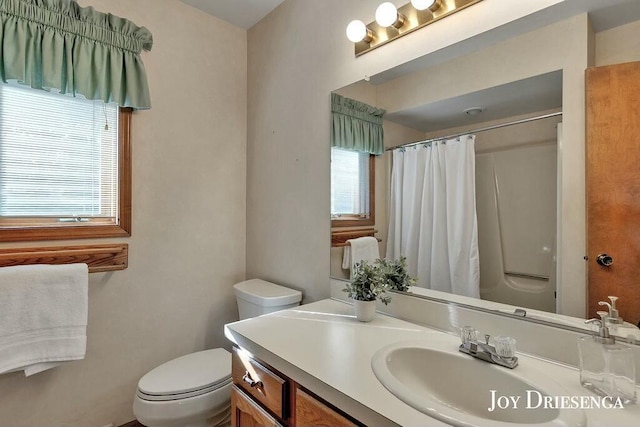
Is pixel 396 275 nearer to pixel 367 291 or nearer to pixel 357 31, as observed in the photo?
pixel 367 291

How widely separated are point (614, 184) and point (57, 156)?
2.20 metres

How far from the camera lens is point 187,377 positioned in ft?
4.81

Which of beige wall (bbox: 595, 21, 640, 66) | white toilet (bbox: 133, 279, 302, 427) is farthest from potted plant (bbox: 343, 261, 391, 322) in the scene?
beige wall (bbox: 595, 21, 640, 66)

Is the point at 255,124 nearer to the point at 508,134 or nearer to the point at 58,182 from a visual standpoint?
the point at 58,182

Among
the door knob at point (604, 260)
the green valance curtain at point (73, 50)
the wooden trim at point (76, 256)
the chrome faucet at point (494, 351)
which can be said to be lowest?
the chrome faucet at point (494, 351)

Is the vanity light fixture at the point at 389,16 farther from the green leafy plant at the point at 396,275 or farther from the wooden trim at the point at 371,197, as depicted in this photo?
the green leafy plant at the point at 396,275

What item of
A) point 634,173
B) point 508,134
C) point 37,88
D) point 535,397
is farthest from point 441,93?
point 37,88

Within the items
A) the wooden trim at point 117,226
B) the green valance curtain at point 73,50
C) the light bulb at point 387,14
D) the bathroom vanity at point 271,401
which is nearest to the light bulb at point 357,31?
the light bulb at point 387,14

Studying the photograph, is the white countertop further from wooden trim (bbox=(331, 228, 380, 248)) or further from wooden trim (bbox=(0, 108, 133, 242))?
wooden trim (bbox=(0, 108, 133, 242))

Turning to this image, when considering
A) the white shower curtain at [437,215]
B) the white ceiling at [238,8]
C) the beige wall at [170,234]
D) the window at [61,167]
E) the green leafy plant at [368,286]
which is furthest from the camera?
the white ceiling at [238,8]

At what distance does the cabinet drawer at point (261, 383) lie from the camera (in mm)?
943

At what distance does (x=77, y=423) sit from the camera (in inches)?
62.3

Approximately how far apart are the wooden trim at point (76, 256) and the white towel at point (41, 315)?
0.20 ft

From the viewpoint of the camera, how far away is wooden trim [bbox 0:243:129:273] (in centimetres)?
139
